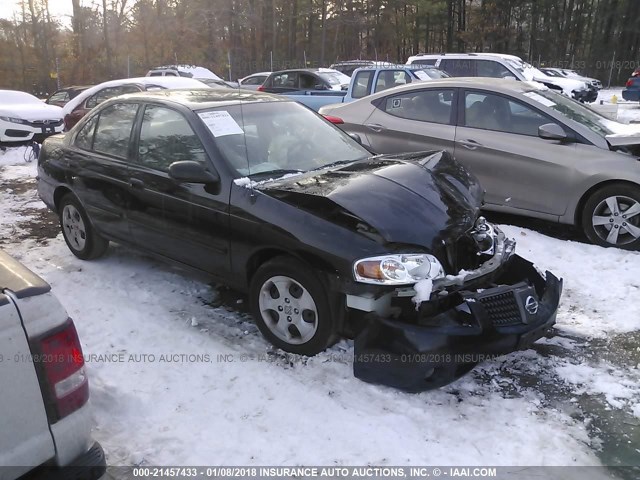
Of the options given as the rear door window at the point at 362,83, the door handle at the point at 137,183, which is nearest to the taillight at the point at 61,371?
the door handle at the point at 137,183

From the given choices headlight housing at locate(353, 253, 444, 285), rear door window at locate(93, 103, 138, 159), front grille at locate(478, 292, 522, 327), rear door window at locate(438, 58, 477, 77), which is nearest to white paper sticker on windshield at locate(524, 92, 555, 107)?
front grille at locate(478, 292, 522, 327)

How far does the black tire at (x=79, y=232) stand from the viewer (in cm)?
529

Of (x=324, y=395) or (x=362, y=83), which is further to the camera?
(x=362, y=83)

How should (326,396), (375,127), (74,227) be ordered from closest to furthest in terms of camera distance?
(326,396)
(74,227)
(375,127)

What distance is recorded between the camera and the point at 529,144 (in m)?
5.82

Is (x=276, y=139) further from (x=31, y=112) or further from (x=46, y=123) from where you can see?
(x=31, y=112)

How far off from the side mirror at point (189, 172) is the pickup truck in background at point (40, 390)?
1735 mm

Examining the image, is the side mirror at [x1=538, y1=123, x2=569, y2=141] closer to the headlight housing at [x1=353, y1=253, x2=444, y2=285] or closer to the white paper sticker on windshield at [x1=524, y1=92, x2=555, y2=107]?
the white paper sticker on windshield at [x1=524, y1=92, x2=555, y2=107]

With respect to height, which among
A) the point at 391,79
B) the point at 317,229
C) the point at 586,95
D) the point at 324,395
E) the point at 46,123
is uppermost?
the point at 391,79

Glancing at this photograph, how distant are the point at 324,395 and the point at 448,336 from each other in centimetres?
83

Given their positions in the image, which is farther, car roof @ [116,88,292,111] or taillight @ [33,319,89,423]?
car roof @ [116,88,292,111]

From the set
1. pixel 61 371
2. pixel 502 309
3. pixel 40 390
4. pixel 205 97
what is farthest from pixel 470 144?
pixel 40 390

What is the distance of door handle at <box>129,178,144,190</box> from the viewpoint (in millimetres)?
4449

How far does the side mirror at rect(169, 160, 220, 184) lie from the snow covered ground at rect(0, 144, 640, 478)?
3.69ft
